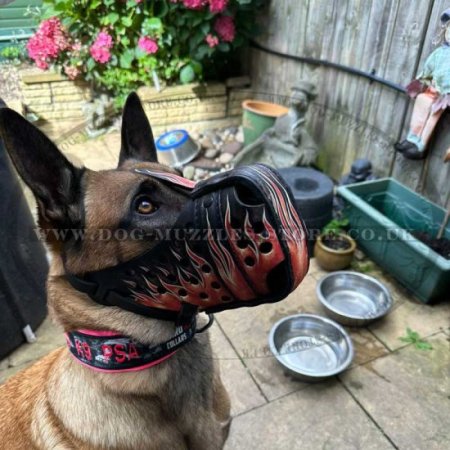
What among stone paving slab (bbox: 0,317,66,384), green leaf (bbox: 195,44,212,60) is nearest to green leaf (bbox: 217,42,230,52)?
green leaf (bbox: 195,44,212,60)

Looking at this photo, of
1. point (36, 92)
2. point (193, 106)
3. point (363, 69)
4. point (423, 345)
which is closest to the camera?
point (423, 345)

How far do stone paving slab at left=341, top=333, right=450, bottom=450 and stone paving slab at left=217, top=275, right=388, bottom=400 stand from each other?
12 cm

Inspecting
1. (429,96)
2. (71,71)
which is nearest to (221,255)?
(429,96)

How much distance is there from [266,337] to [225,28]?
3905 mm

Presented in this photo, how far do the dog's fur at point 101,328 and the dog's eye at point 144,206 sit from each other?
0.01 m

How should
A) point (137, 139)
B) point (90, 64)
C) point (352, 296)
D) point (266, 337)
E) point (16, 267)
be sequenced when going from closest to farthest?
point (137, 139) → point (16, 267) → point (266, 337) → point (352, 296) → point (90, 64)

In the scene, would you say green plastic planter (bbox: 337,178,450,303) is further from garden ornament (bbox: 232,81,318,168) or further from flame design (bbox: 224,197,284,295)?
flame design (bbox: 224,197,284,295)

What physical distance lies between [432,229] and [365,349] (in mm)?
1219

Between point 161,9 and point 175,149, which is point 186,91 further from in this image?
point 175,149

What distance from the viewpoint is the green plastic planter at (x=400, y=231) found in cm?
292

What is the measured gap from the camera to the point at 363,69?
381 centimetres

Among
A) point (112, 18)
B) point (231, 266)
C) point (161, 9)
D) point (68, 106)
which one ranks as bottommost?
point (68, 106)

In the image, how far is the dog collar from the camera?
1.23m

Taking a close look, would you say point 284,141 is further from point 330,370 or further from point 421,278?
point 330,370
